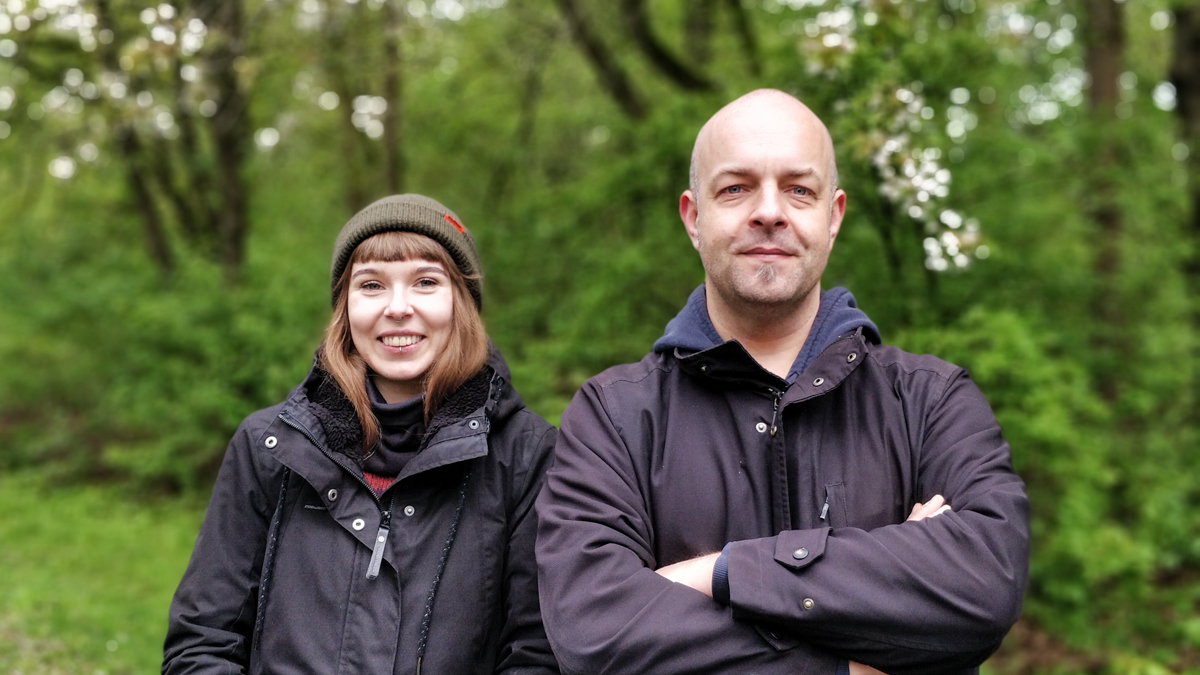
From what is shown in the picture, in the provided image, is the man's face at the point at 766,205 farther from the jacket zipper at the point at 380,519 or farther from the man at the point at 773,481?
the jacket zipper at the point at 380,519

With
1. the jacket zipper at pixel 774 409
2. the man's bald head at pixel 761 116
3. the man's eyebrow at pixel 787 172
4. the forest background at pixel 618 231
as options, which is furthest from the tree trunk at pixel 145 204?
the jacket zipper at pixel 774 409

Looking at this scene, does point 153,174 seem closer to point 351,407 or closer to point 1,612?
point 1,612

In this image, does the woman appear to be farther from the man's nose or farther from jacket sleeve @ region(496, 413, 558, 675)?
the man's nose

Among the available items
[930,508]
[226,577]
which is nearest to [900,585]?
[930,508]

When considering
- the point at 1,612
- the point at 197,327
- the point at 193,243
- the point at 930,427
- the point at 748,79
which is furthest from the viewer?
the point at 193,243

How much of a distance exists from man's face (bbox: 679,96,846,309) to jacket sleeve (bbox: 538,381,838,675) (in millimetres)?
471

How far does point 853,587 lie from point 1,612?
572 cm

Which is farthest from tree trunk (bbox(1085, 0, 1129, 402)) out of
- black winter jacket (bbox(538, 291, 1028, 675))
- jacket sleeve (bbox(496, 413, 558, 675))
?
jacket sleeve (bbox(496, 413, 558, 675))

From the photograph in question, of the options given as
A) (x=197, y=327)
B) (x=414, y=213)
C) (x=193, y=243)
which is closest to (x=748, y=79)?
(x=414, y=213)

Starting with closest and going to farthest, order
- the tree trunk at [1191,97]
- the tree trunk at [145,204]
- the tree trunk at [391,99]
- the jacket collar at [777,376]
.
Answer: the jacket collar at [777,376], the tree trunk at [1191,97], the tree trunk at [391,99], the tree trunk at [145,204]

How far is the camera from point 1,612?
570 centimetres

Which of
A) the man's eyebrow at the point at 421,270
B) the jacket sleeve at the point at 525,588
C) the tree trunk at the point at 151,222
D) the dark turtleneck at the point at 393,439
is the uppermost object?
the tree trunk at the point at 151,222

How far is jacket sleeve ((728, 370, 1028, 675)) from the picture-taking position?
1830mm

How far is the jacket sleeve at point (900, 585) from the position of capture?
1830mm
